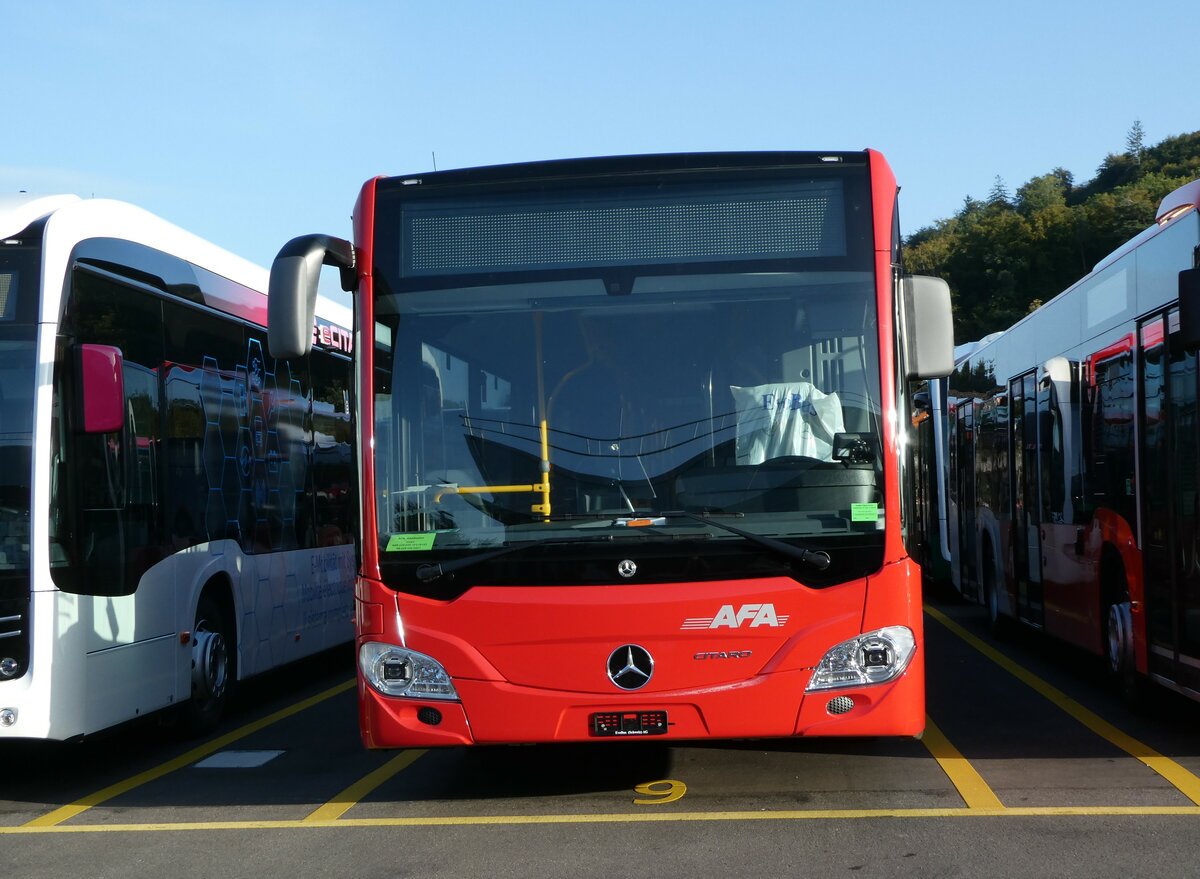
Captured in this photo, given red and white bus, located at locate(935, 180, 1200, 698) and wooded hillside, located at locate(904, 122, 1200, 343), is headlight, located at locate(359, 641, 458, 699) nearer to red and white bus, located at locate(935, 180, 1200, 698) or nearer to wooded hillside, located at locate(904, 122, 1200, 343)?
red and white bus, located at locate(935, 180, 1200, 698)

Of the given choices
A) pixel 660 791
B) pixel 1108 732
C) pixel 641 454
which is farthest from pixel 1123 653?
pixel 641 454

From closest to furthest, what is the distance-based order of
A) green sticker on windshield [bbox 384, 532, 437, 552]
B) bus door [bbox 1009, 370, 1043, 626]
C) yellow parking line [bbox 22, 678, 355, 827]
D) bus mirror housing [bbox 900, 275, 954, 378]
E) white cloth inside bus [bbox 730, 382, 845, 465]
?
1. white cloth inside bus [bbox 730, 382, 845, 465]
2. green sticker on windshield [bbox 384, 532, 437, 552]
3. bus mirror housing [bbox 900, 275, 954, 378]
4. yellow parking line [bbox 22, 678, 355, 827]
5. bus door [bbox 1009, 370, 1043, 626]

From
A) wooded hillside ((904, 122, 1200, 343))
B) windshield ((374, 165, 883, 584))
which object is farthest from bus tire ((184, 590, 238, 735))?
wooded hillside ((904, 122, 1200, 343))

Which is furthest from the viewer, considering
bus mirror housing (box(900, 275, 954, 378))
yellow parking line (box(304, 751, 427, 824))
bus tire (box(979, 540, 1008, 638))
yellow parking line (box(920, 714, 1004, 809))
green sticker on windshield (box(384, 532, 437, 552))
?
bus tire (box(979, 540, 1008, 638))

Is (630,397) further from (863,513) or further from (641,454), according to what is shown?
(863,513)

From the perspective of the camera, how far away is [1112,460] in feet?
32.3

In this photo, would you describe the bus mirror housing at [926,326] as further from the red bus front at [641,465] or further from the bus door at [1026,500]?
the bus door at [1026,500]

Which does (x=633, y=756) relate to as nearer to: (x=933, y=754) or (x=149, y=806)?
(x=933, y=754)

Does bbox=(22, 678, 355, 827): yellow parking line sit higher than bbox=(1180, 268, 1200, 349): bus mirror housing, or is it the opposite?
bbox=(1180, 268, 1200, 349): bus mirror housing

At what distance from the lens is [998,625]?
15.6 metres

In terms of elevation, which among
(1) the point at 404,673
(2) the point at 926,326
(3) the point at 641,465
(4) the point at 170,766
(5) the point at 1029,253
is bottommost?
(4) the point at 170,766

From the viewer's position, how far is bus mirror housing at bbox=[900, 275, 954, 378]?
6.97 m

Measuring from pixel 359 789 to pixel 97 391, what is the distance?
8.44 feet

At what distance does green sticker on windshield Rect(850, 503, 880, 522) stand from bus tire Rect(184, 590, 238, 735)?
16.4 feet
